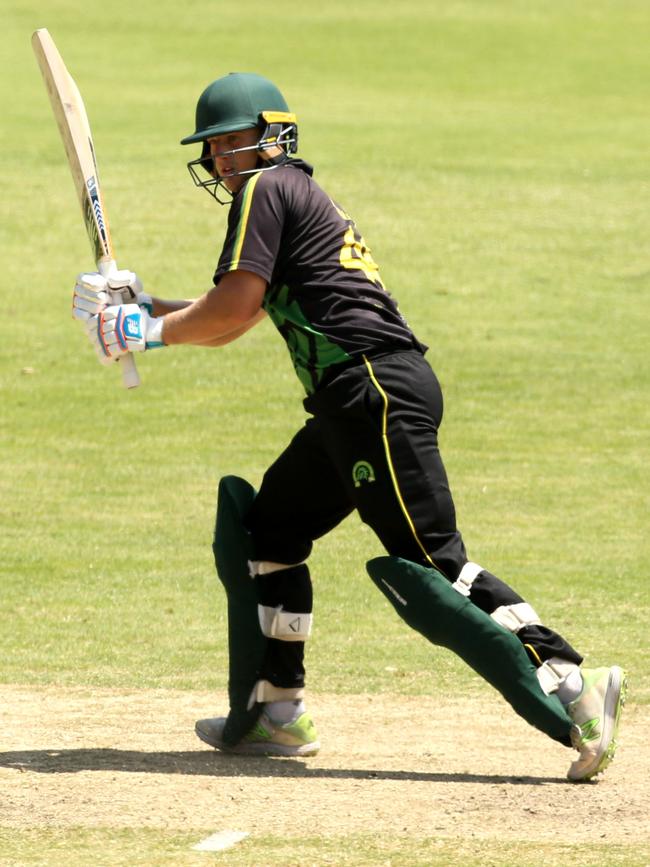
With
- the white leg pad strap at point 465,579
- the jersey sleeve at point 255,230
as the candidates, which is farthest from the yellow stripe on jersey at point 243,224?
the white leg pad strap at point 465,579

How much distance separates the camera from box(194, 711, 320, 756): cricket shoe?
570cm

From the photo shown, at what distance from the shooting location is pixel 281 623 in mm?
5711

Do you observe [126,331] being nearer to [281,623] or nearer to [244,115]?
[244,115]

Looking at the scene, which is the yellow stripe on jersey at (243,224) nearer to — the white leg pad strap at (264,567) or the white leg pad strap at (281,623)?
the white leg pad strap at (264,567)

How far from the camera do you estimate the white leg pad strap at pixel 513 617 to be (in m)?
5.25

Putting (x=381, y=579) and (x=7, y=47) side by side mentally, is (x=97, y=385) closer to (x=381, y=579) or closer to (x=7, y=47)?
(x=381, y=579)

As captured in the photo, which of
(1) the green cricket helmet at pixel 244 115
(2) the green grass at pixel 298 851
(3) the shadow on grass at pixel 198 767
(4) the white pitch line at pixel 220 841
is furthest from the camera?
(1) the green cricket helmet at pixel 244 115

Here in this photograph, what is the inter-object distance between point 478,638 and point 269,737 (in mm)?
971

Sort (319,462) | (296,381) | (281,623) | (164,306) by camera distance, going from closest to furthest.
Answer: (319,462) → (281,623) → (164,306) → (296,381)

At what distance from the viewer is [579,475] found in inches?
423

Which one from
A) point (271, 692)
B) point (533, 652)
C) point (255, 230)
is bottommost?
point (271, 692)

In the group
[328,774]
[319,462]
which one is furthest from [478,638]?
[319,462]

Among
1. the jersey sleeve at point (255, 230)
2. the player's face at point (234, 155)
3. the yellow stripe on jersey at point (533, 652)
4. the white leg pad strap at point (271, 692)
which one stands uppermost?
the player's face at point (234, 155)

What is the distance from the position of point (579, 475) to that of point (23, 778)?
616 cm
